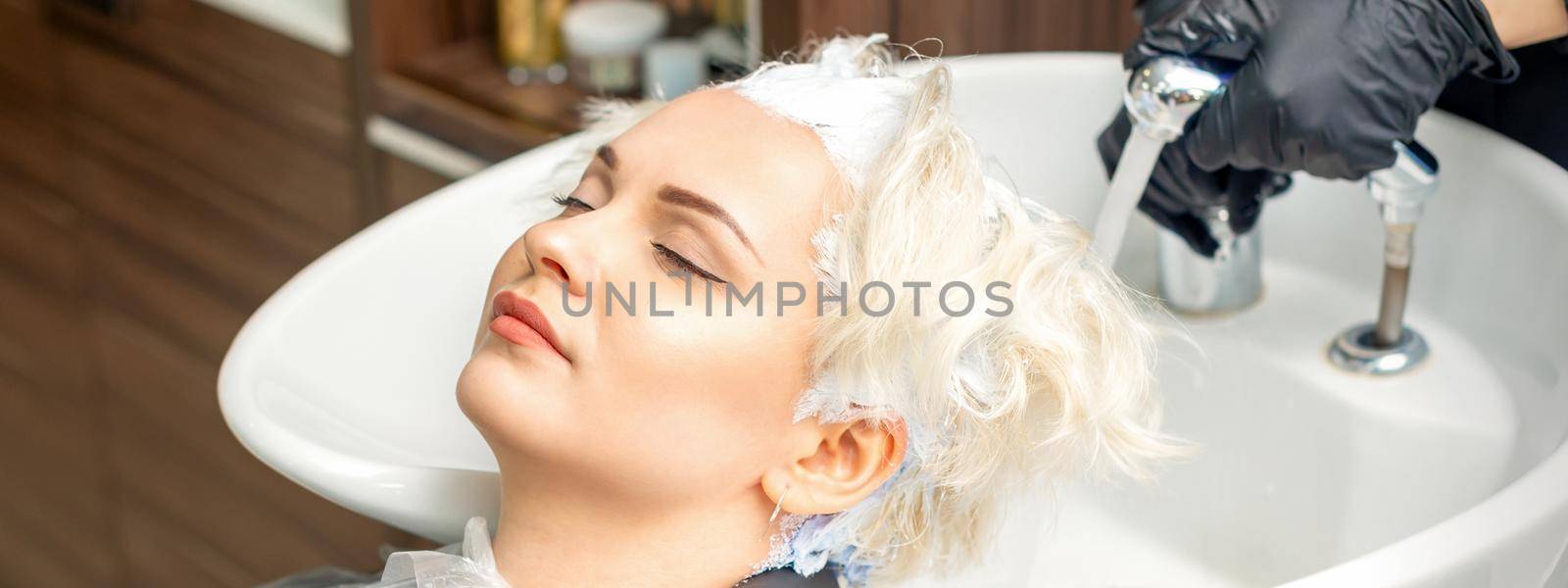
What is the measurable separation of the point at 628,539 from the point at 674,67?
772mm

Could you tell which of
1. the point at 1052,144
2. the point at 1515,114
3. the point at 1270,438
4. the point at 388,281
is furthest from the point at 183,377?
the point at 1515,114

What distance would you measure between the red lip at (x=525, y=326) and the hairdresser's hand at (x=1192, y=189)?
438 mm

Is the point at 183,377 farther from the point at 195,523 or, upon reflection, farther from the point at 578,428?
the point at 578,428

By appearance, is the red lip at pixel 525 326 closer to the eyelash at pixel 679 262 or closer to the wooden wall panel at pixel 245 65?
the eyelash at pixel 679 262

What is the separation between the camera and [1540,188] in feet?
3.46

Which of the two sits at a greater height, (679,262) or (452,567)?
(679,262)

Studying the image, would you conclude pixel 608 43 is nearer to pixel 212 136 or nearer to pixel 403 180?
pixel 403 180

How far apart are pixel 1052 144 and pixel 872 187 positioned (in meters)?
0.40

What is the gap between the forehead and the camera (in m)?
0.86

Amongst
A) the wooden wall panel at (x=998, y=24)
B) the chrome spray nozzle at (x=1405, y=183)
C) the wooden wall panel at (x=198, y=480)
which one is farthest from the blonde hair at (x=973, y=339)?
the wooden wall panel at (x=198, y=480)

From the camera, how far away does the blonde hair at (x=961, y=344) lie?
0.85 meters

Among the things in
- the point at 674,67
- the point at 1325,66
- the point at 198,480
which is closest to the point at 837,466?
the point at 1325,66

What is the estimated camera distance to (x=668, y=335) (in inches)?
33.0

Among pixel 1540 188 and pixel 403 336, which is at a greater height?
pixel 1540 188
